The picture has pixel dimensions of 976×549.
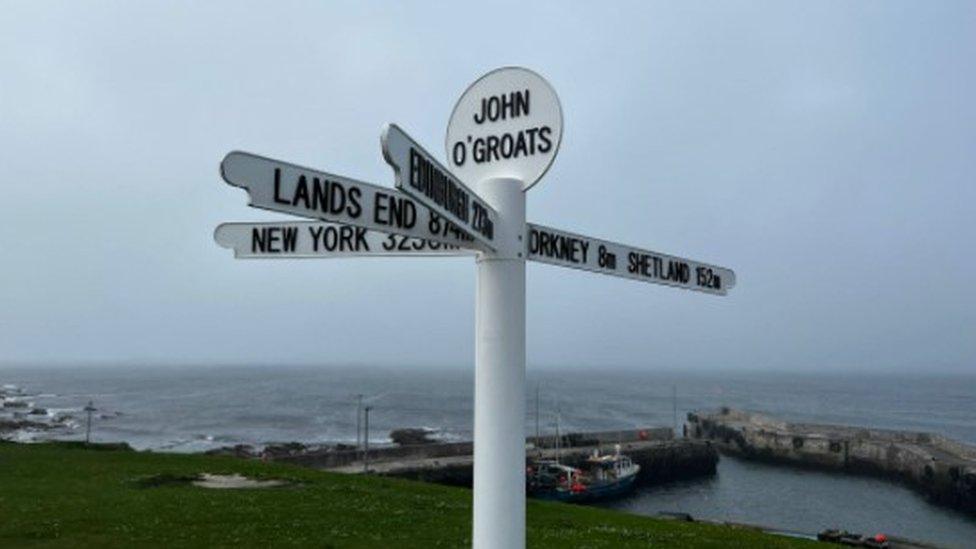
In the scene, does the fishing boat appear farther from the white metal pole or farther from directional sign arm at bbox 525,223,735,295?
the white metal pole

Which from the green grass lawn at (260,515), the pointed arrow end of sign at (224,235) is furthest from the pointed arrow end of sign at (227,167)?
the green grass lawn at (260,515)

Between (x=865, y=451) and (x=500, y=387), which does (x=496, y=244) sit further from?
(x=865, y=451)

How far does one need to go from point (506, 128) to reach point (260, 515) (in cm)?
1144

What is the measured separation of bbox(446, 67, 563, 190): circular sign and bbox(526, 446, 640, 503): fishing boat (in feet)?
139

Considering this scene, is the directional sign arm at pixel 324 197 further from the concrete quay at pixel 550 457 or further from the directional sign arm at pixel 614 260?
the concrete quay at pixel 550 457

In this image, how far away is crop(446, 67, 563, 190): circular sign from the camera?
3.62 m

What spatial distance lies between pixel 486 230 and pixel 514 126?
0.68 m

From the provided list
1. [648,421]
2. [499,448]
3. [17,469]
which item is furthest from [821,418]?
[499,448]

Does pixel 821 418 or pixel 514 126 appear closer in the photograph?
pixel 514 126

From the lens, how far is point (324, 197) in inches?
96.2

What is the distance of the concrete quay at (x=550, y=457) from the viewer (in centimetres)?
4372

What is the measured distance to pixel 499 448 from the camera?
3.49 metres

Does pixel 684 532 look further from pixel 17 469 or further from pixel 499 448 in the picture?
pixel 17 469

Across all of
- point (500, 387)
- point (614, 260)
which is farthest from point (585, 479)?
point (500, 387)
